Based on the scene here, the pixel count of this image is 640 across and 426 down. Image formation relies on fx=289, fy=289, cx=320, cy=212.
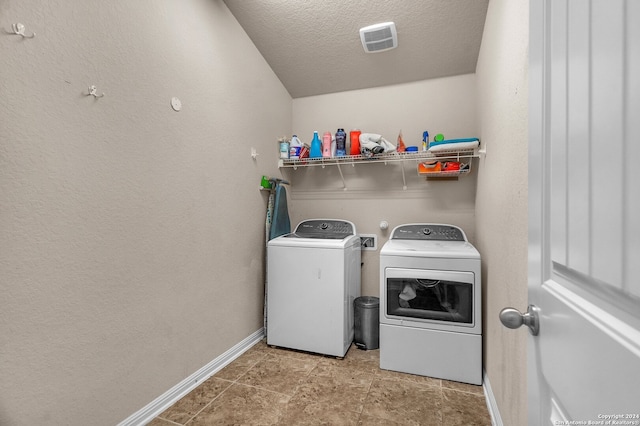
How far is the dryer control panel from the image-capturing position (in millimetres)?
2455

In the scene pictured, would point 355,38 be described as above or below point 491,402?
above

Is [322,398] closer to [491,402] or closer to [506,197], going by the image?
[491,402]

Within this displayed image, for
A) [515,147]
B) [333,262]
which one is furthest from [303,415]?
[515,147]

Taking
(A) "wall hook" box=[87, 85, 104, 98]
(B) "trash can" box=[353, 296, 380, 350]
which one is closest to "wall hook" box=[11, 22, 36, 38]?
(A) "wall hook" box=[87, 85, 104, 98]

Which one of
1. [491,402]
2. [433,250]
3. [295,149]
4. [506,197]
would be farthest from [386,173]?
[491,402]

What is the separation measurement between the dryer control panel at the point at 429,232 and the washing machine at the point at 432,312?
0.36 metres

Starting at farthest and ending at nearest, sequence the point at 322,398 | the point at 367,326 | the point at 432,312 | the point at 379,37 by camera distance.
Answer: the point at 367,326
the point at 379,37
the point at 432,312
the point at 322,398

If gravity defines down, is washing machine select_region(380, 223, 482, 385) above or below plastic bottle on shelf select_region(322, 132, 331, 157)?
below

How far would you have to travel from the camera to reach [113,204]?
4.47 ft

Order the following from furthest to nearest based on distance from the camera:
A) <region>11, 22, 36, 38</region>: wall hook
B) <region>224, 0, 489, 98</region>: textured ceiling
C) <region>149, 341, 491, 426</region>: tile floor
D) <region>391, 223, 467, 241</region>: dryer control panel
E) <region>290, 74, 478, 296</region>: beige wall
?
<region>290, 74, 478, 296</region>: beige wall → <region>391, 223, 467, 241</region>: dryer control panel → <region>224, 0, 489, 98</region>: textured ceiling → <region>149, 341, 491, 426</region>: tile floor → <region>11, 22, 36, 38</region>: wall hook

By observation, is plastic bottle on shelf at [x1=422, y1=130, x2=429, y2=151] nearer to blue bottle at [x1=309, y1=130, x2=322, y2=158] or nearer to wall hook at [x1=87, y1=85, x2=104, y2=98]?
blue bottle at [x1=309, y1=130, x2=322, y2=158]

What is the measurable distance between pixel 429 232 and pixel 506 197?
49.3 inches

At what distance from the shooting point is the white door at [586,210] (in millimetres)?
321

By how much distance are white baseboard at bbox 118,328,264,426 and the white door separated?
5.64ft
